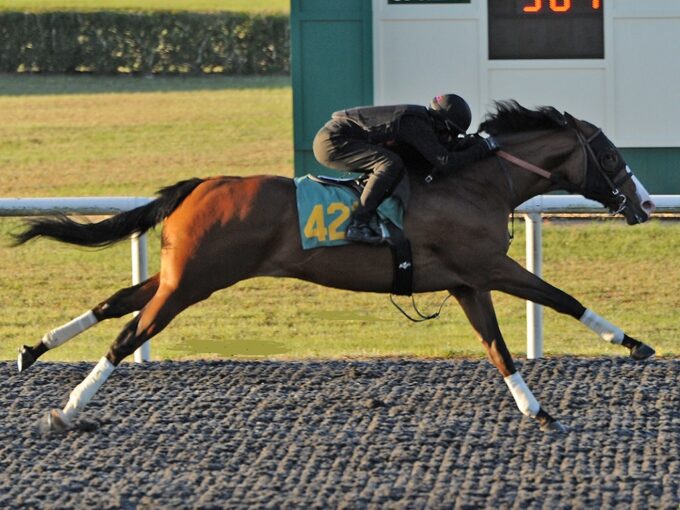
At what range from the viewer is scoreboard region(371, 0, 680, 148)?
11.8 metres

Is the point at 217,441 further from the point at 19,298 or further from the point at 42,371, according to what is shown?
the point at 19,298

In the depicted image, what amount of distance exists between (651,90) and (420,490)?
7251 mm

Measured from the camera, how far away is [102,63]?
2630cm

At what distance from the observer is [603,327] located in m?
6.46

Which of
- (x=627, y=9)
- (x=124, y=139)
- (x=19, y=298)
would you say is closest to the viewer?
(x=19, y=298)

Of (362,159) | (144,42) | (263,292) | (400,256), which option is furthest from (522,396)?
(144,42)

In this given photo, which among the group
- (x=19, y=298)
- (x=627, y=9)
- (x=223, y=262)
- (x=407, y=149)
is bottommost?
(x=19, y=298)

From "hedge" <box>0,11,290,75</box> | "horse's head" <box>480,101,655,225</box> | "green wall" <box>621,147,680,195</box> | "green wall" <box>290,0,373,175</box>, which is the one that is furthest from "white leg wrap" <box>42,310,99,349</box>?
"hedge" <box>0,11,290,75</box>

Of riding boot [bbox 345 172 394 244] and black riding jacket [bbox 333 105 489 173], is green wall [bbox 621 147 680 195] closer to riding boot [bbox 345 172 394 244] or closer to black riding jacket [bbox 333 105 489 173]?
black riding jacket [bbox 333 105 489 173]

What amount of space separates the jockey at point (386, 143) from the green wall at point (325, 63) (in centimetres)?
529

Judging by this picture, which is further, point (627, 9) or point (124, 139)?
point (124, 139)

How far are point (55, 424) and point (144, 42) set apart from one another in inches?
818

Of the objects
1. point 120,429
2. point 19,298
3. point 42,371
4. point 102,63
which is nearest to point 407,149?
point 120,429

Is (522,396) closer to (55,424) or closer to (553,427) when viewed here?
(553,427)
